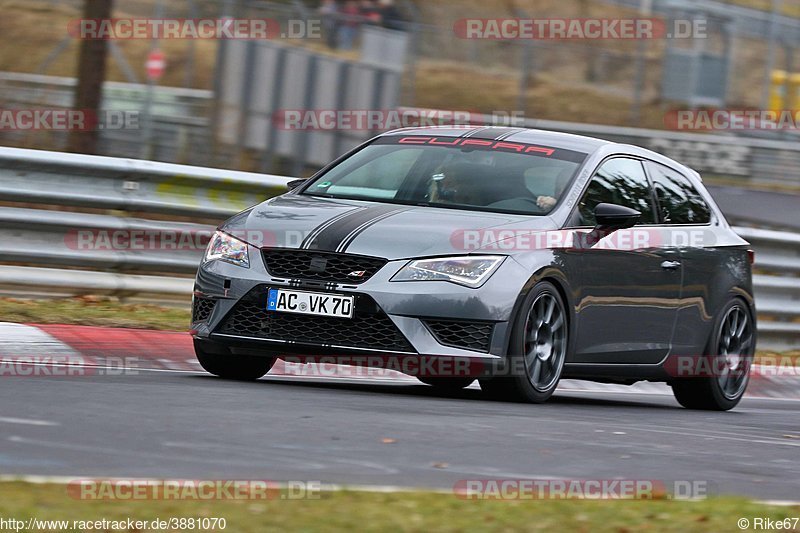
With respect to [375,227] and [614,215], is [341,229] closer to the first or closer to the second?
[375,227]

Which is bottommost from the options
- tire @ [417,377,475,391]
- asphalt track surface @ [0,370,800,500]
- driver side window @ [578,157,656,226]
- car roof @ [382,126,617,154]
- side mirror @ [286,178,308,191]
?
tire @ [417,377,475,391]

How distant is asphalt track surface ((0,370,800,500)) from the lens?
564cm

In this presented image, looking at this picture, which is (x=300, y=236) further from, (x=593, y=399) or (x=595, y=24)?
(x=595, y=24)

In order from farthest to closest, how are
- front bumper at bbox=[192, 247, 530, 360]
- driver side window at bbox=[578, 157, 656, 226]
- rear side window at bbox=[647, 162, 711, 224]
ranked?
1. rear side window at bbox=[647, 162, 711, 224]
2. driver side window at bbox=[578, 157, 656, 226]
3. front bumper at bbox=[192, 247, 530, 360]

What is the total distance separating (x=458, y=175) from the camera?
9.10m

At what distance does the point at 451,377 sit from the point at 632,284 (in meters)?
1.61

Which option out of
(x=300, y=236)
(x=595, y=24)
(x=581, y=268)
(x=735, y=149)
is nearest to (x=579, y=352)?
(x=581, y=268)

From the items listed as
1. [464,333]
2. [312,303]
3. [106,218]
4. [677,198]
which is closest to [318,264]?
[312,303]

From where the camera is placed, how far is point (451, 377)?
8.34 metres

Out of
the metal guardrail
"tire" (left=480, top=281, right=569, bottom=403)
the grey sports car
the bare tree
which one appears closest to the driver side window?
the grey sports car

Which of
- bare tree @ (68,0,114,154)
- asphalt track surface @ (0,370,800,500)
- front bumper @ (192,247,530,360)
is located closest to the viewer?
asphalt track surface @ (0,370,800,500)

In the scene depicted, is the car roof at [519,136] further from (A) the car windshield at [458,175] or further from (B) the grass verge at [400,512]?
(B) the grass verge at [400,512]

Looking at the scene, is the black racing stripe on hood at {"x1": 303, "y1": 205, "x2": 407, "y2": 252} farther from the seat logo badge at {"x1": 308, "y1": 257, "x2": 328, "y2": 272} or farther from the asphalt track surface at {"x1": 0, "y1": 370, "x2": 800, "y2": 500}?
the asphalt track surface at {"x1": 0, "y1": 370, "x2": 800, "y2": 500}

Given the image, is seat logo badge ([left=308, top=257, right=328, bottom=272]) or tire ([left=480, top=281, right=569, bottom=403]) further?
tire ([left=480, top=281, right=569, bottom=403])
